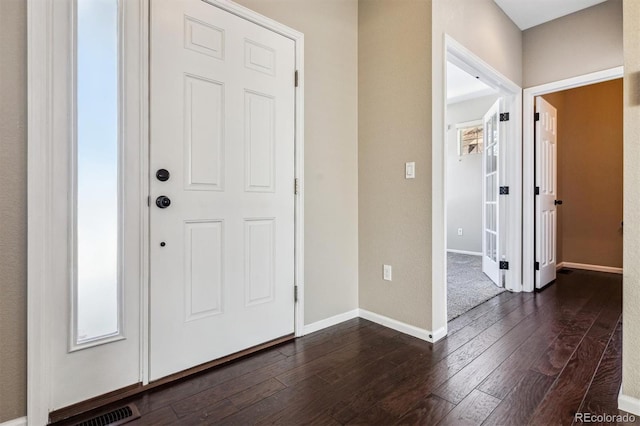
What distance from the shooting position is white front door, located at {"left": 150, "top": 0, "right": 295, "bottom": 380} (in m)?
1.65

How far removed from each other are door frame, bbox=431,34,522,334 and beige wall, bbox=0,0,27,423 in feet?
6.86

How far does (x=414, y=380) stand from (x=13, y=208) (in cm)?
195

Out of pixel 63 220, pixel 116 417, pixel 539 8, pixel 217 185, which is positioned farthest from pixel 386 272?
pixel 539 8

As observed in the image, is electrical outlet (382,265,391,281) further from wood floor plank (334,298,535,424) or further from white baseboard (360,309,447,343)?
wood floor plank (334,298,535,424)

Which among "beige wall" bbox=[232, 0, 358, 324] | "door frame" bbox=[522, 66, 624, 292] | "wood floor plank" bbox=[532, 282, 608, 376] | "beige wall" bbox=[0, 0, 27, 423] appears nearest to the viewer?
"beige wall" bbox=[0, 0, 27, 423]

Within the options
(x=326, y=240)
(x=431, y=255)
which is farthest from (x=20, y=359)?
(x=431, y=255)

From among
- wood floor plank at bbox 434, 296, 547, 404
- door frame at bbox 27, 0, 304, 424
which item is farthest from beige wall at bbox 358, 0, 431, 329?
door frame at bbox 27, 0, 304, 424

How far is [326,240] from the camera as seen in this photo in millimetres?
2412

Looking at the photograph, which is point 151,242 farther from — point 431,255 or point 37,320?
point 431,255

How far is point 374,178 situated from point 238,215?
3.61ft

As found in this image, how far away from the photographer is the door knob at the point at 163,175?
1.62m

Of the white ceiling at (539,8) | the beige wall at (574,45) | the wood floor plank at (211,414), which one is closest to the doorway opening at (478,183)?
the beige wall at (574,45)

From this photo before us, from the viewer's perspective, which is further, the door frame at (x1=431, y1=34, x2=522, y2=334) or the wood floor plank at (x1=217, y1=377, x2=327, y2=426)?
the door frame at (x1=431, y1=34, x2=522, y2=334)

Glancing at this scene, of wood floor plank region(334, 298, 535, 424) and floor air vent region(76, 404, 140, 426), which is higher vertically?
wood floor plank region(334, 298, 535, 424)
